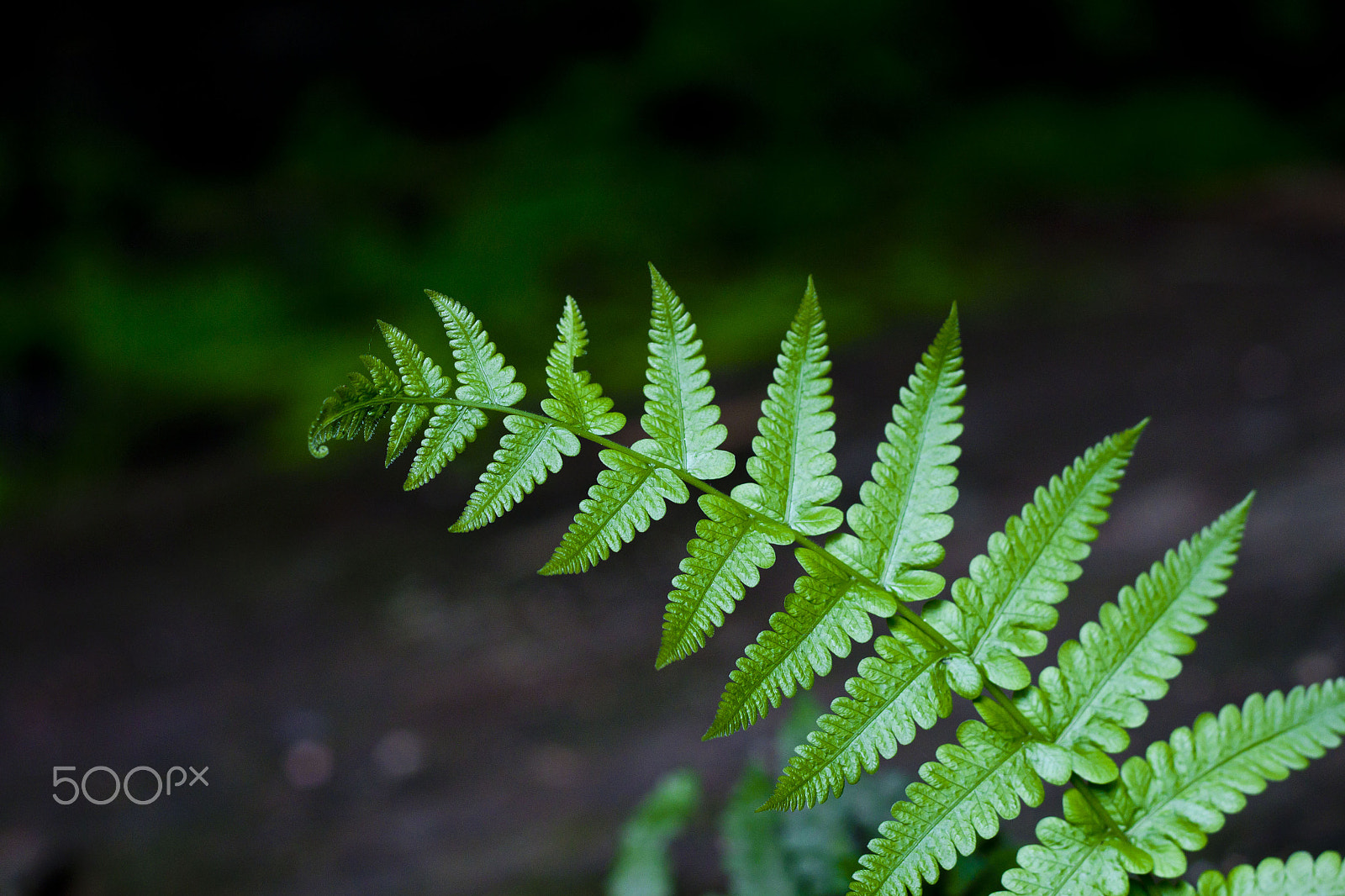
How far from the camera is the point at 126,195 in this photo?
6.08m

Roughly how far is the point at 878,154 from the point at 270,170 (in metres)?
4.44

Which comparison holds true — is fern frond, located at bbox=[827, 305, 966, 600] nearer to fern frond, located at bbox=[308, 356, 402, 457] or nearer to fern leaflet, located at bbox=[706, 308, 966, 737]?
fern leaflet, located at bbox=[706, 308, 966, 737]

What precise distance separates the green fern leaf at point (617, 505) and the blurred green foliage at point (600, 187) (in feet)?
11.9

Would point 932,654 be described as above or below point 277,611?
below

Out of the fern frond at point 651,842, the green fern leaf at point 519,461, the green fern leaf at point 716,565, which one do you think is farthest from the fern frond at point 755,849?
the green fern leaf at point 519,461

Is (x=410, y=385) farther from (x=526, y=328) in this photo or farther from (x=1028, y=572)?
(x=526, y=328)

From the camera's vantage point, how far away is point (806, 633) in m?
0.97

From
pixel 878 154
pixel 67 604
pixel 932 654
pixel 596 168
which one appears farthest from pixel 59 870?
pixel 878 154

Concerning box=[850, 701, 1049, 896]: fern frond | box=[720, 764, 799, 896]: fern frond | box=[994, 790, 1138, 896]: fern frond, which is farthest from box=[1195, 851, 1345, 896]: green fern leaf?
box=[720, 764, 799, 896]: fern frond

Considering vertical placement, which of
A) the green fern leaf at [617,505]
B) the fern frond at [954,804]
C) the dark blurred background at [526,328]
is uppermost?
the dark blurred background at [526,328]

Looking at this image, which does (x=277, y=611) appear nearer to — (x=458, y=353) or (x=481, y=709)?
(x=481, y=709)

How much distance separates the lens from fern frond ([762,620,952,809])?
36.7 inches

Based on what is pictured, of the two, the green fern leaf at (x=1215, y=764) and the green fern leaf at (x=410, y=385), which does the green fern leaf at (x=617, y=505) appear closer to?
the green fern leaf at (x=410, y=385)

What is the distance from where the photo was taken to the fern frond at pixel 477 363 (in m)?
1.04
